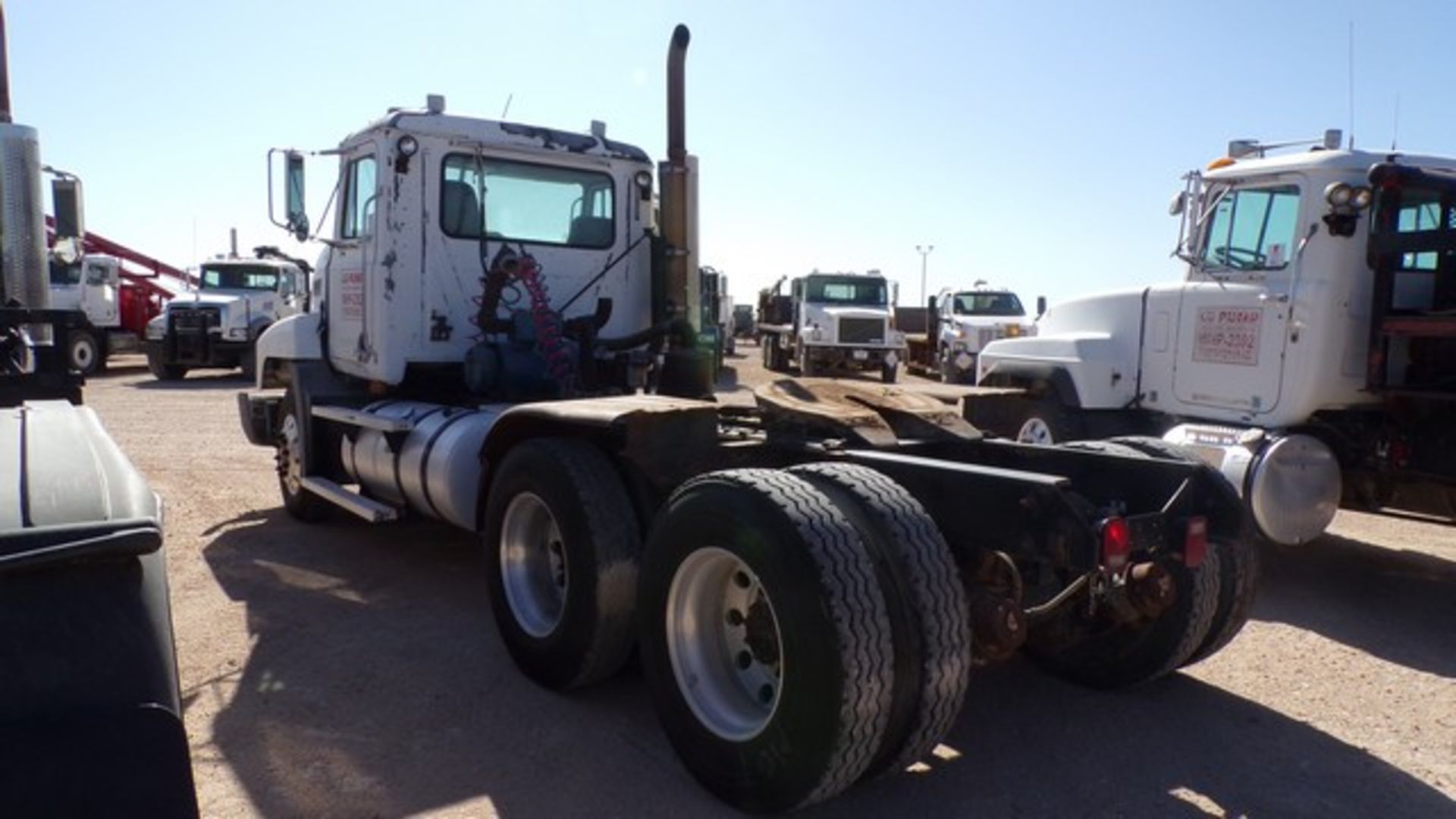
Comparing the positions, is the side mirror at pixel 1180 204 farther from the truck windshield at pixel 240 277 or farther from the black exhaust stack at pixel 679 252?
the truck windshield at pixel 240 277

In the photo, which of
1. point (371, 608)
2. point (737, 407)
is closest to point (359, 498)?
point (371, 608)

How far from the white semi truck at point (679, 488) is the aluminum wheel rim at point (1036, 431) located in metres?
2.75

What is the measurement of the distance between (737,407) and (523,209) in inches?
108

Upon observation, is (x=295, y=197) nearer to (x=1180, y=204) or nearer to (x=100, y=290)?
(x=1180, y=204)

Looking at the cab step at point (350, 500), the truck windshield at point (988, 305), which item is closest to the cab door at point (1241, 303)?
the cab step at point (350, 500)

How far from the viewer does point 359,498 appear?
652 centimetres

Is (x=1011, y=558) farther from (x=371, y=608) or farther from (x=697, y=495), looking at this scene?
(x=371, y=608)

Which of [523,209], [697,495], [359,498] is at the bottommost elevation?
[359,498]

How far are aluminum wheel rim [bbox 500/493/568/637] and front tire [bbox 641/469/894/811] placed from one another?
1.04 m

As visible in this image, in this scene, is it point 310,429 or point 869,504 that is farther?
point 310,429

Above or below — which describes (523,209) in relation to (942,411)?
above

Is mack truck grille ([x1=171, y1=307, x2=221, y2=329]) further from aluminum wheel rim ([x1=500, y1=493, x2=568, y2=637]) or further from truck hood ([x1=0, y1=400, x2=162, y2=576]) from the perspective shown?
truck hood ([x1=0, y1=400, x2=162, y2=576])

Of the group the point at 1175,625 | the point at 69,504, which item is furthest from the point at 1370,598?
the point at 69,504

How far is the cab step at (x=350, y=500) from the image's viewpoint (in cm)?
615
